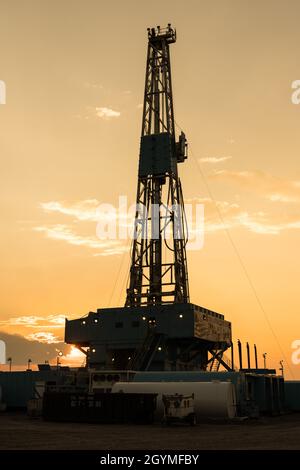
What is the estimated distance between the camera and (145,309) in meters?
66.1

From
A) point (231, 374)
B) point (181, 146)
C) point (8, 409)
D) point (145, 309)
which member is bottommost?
point (8, 409)

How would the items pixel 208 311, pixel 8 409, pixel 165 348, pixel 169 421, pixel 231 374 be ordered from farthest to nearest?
pixel 208 311
pixel 165 348
pixel 8 409
pixel 231 374
pixel 169 421

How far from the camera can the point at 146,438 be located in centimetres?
2466

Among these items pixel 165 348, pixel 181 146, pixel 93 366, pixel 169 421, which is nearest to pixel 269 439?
pixel 169 421

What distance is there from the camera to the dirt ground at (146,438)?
21.3 metres

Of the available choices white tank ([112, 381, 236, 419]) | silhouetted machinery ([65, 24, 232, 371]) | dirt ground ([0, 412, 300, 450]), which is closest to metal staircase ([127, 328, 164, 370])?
silhouetted machinery ([65, 24, 232, 371])

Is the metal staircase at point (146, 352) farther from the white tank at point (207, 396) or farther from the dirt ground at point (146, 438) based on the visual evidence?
the dirt ground at point (146, 438)

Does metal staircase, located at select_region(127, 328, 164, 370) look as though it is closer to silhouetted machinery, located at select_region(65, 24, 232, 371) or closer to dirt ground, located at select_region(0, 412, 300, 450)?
silhouetted machinery, located at select_region(65, 24, 232, 371)

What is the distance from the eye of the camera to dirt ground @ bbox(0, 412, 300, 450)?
69.9 feet

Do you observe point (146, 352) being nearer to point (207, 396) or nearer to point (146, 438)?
point (207, 396)

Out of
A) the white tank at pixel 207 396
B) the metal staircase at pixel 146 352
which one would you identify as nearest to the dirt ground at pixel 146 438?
the white tank at pixel 207 396

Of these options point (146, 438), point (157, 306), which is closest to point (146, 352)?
point (157, 306)

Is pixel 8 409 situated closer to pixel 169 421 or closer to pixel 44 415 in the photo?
pixel 44 415
